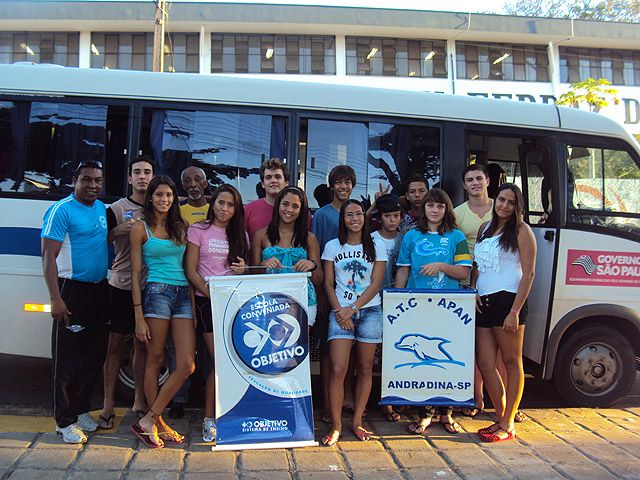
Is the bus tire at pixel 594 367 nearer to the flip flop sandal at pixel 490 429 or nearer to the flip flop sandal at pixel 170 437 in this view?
the flip flop sandal at pixel 490 429

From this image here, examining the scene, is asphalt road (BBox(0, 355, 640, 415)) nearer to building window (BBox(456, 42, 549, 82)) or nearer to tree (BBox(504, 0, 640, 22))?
building window (BBox(456, 42, 549, 82))

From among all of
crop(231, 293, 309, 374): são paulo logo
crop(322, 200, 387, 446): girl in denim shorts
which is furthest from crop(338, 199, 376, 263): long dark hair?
crop(231, 293, 309, 374): são paulo logo

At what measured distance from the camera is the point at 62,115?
477 cm

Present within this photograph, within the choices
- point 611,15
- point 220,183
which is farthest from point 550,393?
point 611,15

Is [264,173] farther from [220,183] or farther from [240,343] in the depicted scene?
[240,343]

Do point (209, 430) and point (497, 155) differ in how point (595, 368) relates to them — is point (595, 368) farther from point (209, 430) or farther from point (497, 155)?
point (209, 430)

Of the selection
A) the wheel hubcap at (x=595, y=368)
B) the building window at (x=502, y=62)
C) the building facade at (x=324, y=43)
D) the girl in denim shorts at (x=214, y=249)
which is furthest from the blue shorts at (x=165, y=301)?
the building window at (x=502, y=62)

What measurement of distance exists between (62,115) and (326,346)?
299cm

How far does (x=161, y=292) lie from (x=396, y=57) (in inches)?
901

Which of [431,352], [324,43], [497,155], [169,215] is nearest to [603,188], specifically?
[497,155]

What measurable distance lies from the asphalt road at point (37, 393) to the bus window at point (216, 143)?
2.13m

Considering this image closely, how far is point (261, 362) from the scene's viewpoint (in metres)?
4.04

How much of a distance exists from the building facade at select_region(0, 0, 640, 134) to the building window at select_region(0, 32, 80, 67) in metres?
0.04

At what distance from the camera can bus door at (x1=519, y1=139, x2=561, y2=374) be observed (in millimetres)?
4922
